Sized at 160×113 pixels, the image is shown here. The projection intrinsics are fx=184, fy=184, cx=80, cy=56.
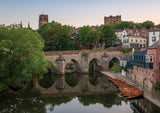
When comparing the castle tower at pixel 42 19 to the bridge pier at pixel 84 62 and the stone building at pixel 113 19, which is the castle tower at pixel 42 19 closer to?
the stone building at pixel 113 19

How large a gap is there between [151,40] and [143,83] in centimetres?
2895

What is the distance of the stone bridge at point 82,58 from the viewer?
51781mm

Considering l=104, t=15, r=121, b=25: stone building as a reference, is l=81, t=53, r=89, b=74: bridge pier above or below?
below

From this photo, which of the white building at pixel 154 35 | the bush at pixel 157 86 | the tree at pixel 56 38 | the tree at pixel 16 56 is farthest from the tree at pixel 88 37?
the bush at pixel 157 86

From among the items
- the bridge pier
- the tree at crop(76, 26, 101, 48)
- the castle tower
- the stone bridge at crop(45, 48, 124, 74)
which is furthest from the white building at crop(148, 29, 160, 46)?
the castle tower

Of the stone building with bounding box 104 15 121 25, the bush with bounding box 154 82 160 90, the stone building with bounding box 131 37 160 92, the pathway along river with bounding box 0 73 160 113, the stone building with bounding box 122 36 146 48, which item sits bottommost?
the pathway along river with bounding box 0 73 160 113

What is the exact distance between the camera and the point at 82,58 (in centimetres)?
5522

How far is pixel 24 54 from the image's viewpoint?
30.3 m

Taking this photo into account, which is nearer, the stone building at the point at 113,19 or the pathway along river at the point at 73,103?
the pathway along river at the point at 73,103

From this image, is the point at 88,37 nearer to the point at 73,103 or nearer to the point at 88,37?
the point at 88,37

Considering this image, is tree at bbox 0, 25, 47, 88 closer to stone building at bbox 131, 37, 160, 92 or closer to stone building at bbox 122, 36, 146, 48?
stone building at bbox 131, 37, 160, 92

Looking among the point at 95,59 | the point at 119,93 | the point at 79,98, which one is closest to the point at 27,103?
the point at 79,98

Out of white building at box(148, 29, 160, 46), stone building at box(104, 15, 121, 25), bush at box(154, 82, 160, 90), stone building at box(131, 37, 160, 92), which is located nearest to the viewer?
bush at box(154, 82, 160, 90)

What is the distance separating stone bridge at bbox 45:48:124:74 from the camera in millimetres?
51781
